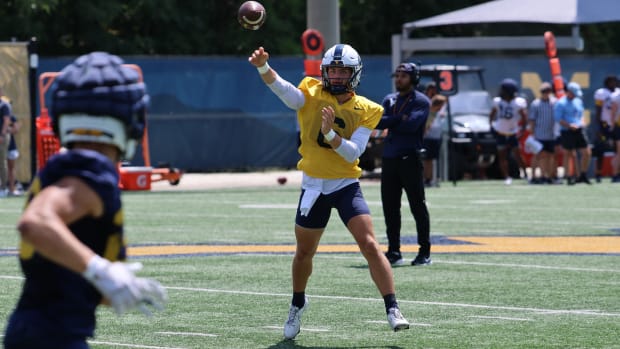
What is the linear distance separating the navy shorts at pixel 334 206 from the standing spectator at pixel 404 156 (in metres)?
4.14

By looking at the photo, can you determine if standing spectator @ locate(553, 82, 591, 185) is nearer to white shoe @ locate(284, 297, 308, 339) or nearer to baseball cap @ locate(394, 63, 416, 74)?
baseball cap @ locate(394, 63, 416, 74)

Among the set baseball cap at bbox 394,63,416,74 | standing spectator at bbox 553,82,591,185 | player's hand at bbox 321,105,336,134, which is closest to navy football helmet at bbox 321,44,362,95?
player's hand at bbox 321,105,336,134

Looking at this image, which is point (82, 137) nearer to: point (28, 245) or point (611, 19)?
point (28, 245)

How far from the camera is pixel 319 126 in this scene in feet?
29.9

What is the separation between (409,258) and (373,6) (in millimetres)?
25455

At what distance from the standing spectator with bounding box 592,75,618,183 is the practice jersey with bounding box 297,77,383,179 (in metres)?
19.6

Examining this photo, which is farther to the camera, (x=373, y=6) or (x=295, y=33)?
(x=373, y=6)

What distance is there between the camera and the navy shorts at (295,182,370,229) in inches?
358

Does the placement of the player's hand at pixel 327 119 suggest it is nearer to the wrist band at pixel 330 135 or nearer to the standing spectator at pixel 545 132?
the wrist band at pixel 330 135

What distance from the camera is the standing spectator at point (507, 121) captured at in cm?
2805

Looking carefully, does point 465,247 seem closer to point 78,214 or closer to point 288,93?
point 288,93

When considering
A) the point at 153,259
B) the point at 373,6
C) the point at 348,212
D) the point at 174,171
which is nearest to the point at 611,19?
the point at 174,171

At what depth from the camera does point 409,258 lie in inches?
558

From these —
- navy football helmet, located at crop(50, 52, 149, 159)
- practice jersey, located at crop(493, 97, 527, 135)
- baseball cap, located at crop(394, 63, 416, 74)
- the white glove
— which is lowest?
practice jersey, located at crop(493, 97, 527, 135)
